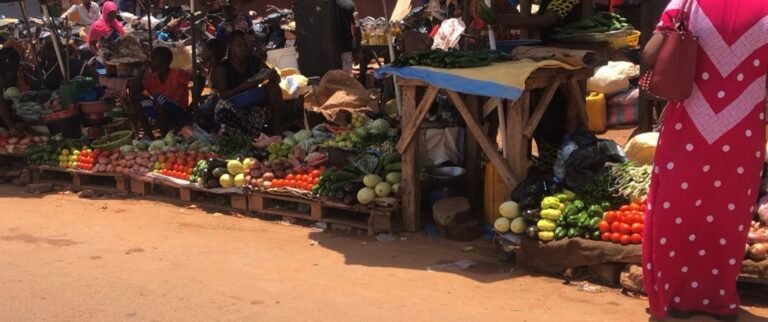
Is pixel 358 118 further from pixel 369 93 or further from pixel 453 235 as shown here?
pixel 453 235

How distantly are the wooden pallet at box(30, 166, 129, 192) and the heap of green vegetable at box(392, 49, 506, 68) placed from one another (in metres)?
3.83

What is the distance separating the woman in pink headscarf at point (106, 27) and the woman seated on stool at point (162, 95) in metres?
4.53

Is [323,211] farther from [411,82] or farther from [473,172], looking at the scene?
[411,82]

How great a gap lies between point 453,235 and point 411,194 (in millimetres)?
500

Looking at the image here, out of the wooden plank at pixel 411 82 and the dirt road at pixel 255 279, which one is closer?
the dirt road at pixel 255 279

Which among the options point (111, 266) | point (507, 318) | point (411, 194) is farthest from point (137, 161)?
point (507, 318)

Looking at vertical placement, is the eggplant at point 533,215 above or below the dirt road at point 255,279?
above

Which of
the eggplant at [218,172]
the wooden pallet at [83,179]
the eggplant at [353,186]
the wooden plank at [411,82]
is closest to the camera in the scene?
the wooden plank at [411,82]

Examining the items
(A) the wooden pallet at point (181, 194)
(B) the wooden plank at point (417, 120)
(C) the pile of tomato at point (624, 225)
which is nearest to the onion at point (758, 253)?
(C) the pile of tomato at point (624, 225)

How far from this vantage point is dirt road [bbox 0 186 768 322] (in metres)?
4.86

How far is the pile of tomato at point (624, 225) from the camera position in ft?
16.9

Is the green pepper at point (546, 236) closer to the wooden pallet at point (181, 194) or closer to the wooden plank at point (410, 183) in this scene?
the wooden plank at point (410, 183)

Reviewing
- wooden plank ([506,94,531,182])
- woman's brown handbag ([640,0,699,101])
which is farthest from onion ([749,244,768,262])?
wooden plank ([506,94,531,182])

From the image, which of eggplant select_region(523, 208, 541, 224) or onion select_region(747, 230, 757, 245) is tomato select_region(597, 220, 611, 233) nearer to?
eggplant select_region(523, 208, 541, 224)
